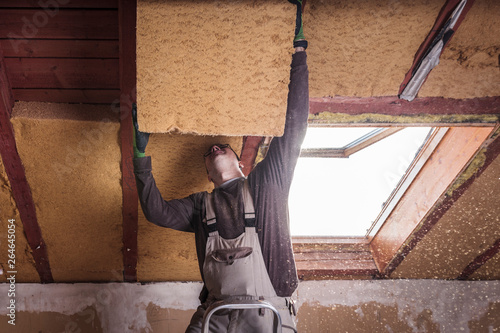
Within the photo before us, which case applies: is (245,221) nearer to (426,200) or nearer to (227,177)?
(227,177)

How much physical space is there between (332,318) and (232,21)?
2.22m

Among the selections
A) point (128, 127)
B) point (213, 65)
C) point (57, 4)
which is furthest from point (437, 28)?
point (57, 4)

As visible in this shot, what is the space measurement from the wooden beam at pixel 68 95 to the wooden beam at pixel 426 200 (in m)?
1.79

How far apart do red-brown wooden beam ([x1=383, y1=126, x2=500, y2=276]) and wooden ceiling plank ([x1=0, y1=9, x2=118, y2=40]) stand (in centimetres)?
190

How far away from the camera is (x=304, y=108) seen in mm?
1308

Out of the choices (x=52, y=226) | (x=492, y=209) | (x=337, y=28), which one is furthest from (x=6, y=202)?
(x=492, y=209)

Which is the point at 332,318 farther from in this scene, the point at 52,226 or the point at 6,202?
the point at 6,202

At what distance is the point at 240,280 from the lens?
52.7 inches

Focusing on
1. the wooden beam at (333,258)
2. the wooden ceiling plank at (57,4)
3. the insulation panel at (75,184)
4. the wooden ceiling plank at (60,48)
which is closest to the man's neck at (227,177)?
the insulation panel at (75,184)

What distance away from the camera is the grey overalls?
131 cm

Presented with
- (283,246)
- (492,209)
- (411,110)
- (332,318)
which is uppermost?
(411,110)

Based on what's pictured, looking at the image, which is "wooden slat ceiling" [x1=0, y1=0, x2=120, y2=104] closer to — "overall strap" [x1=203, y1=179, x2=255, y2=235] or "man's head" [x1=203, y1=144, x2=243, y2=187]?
"man's head" [x1=203, y1=144, x2=243, y2=187]

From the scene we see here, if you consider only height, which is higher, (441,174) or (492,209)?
(441,174)

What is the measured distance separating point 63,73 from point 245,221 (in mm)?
1046
